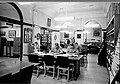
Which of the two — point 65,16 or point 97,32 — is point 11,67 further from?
point 97,32

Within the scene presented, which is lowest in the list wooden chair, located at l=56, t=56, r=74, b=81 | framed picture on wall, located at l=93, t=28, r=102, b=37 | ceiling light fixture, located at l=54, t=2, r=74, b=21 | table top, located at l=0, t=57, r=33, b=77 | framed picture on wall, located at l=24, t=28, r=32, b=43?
wooden chair, located at l=56, t=56, r=74, b=81

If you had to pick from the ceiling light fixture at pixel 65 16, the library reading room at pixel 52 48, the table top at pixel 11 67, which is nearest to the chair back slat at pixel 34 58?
the library reading room at pixel 52 48

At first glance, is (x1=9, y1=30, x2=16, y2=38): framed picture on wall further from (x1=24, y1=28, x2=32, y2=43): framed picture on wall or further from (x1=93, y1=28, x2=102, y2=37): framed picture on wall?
(x1=93, y1=28, x2=102, y2=37): framed picture on wall

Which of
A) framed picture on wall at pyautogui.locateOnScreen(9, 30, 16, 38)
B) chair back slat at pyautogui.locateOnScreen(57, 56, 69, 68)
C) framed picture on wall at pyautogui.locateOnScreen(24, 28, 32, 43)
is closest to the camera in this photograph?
chair back slat at pyautogui.locateOnScreen(57, 56, 69, 68)

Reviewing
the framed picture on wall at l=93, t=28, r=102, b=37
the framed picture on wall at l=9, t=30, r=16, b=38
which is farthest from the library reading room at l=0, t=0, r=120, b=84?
the framed picture on wall at l=93, t=28, r=102, b=37

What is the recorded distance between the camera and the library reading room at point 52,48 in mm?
2981

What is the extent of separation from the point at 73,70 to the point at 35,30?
4.71 m

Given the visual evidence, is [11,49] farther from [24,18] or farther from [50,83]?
[50,83]

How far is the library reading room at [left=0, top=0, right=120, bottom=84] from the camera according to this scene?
298cm

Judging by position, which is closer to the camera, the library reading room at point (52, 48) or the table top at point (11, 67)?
the table top at point (11, 67)

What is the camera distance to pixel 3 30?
368 inches

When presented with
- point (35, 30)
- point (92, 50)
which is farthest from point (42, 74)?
point (92, 50)

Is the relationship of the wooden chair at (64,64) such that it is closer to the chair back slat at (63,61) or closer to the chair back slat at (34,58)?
the chair back slat at (63,61)

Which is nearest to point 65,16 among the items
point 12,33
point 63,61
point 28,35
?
point 28,35
